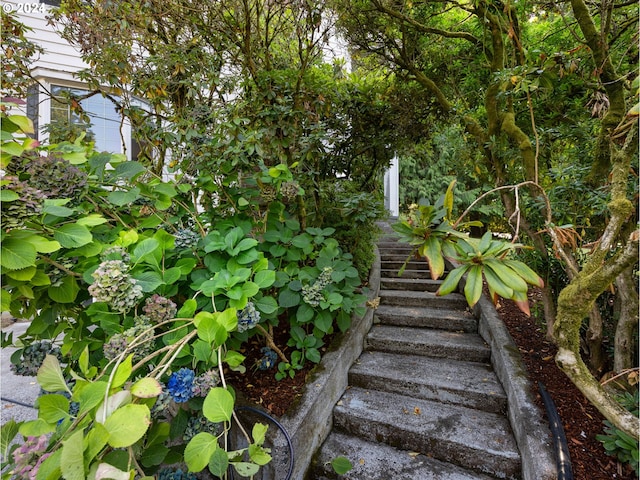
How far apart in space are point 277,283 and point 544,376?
1976 millimetres

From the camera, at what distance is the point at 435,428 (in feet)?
6.55

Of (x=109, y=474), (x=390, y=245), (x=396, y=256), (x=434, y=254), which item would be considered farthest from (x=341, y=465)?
(x=390, y=245)

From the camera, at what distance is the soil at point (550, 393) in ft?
4.85

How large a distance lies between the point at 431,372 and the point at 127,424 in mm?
2423

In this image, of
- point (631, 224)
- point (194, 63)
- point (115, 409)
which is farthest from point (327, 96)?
point (115, 409)

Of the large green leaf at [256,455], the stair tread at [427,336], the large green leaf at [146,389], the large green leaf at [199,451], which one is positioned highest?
the large green leaf at [146,389]

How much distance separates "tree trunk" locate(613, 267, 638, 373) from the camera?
1.71 meters

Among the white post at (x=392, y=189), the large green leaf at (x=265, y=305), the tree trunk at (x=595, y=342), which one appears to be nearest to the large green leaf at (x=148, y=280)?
the large green leaf at (x=265, y=305)

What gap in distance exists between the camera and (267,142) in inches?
98.5

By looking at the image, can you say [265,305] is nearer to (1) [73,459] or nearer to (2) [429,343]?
(1) [73,459]

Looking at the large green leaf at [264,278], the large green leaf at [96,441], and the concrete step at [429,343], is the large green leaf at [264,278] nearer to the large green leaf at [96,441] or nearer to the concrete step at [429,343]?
the large green leaf at [96,441]

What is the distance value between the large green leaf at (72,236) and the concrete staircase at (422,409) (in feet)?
6.17

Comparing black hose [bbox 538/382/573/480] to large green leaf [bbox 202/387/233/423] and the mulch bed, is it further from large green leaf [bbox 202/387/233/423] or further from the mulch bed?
large green leaf [bbox 202/387/233/423]

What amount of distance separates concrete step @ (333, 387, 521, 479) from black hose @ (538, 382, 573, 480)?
0.31 meters
